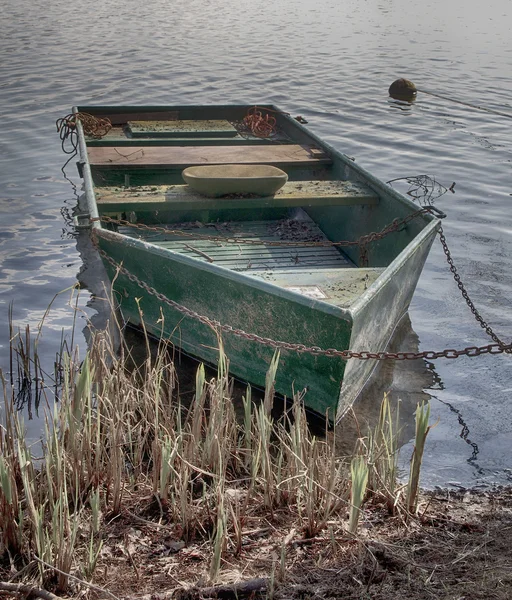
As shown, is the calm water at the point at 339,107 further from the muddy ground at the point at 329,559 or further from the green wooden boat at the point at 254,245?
the muddy ground at the point at 329,559

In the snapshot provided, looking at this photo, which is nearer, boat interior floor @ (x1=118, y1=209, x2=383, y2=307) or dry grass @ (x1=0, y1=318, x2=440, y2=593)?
dry grass @ (x1=0, y1=318, x2=440, y2=593)

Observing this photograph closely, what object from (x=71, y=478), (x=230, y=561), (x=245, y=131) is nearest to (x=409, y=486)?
(x=230, y=561)

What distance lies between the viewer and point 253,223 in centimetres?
848

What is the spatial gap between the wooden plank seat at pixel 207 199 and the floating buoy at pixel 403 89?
10.4 metres

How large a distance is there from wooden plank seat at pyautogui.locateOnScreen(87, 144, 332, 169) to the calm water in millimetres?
1230

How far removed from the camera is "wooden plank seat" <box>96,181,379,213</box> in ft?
24.1

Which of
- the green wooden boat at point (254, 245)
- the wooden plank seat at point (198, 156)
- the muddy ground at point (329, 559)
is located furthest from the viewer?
the wooden plank seat at point (198, 156)

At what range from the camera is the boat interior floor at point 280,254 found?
5848 mm

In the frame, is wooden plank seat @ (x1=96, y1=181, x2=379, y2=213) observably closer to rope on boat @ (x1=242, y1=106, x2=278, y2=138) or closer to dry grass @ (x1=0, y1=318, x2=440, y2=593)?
rope on boat @ (x1=242, y1=106, x2=278, y2=138)

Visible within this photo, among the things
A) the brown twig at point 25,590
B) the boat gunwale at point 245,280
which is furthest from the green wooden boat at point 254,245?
the brown twig at point 25,590

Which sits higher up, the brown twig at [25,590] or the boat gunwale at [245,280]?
the boat gunwale at [245,280]

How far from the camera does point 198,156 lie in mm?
8969

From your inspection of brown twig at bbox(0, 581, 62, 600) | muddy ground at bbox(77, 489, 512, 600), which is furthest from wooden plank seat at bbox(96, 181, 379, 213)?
brown twig at bbox(0, 581, 62, 600)

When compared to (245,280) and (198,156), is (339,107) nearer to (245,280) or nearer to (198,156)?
(198,156)
